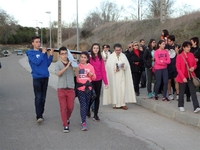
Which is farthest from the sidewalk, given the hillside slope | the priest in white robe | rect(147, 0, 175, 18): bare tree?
rect(147, 0, 175, 18): bare tree

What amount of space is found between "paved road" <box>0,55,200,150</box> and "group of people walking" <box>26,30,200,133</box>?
0.36 meters

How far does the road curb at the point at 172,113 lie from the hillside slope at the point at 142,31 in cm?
1533

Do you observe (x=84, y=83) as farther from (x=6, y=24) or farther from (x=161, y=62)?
(x=6, y=24)

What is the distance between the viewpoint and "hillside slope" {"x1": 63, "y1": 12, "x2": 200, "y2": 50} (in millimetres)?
27422

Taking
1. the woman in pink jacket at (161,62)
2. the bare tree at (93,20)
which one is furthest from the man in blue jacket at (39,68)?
the bare tree at (93,20)

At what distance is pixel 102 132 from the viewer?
7488 mm

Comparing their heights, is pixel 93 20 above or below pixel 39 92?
above

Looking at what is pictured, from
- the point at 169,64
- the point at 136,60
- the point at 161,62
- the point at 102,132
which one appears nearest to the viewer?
the point at 102,132

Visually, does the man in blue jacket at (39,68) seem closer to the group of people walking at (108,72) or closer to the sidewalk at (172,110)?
the group of people walking at (108,72)

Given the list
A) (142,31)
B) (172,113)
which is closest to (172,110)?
(172,113)

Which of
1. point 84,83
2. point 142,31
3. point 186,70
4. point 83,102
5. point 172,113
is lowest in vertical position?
point 172,113

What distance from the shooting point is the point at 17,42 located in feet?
419

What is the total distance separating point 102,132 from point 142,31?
30.7 m

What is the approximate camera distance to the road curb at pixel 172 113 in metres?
8.12
